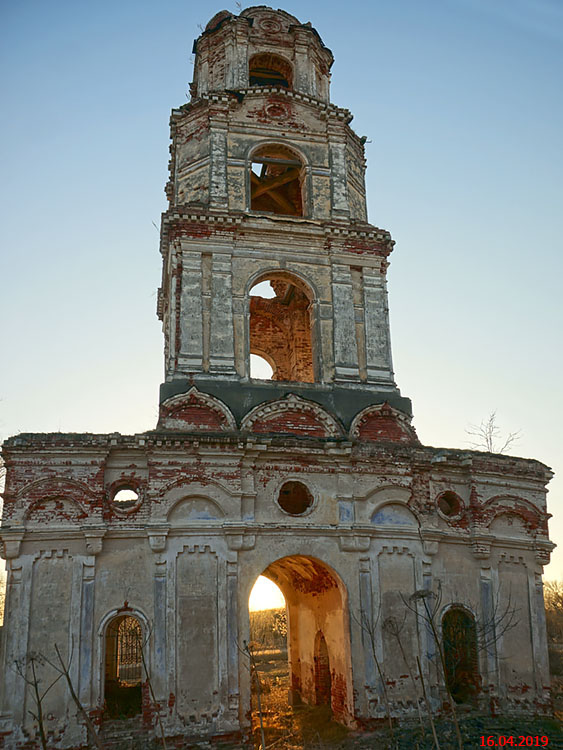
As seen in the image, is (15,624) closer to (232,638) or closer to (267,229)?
(232,638)

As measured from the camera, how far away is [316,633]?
1722cm

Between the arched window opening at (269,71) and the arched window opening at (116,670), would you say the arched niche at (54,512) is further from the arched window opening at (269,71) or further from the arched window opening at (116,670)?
the arched window opening at (269,71)

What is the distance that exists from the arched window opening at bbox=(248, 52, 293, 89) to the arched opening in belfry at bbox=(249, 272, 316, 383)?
5753 mm

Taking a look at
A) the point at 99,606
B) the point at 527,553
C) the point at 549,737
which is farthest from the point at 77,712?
the point at 527,553

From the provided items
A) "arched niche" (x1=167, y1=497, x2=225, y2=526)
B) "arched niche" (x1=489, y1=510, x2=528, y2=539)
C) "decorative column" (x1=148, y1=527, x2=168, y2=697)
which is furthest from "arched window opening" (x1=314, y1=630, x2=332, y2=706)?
"arched niche" (x1=489, y1=510, x2=528, y2=539)

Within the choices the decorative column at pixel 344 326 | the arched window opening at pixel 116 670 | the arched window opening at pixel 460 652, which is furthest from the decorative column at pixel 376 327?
the arched window opening at pixel 116 670

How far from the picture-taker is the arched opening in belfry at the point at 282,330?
21562mm

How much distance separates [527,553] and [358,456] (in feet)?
15.6

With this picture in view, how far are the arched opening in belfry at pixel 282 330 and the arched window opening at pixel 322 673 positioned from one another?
7.42 m

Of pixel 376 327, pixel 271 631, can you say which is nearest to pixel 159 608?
pixel 376 327

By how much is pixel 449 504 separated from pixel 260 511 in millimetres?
4622

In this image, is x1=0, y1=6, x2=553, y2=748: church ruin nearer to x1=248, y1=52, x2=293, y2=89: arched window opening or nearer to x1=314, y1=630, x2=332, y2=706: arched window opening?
x1=314, y1=630, x2=332, y2=706: arched window opening

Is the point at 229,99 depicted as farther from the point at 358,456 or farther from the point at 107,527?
the point at 107,527

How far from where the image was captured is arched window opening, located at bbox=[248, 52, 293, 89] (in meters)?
20.9
